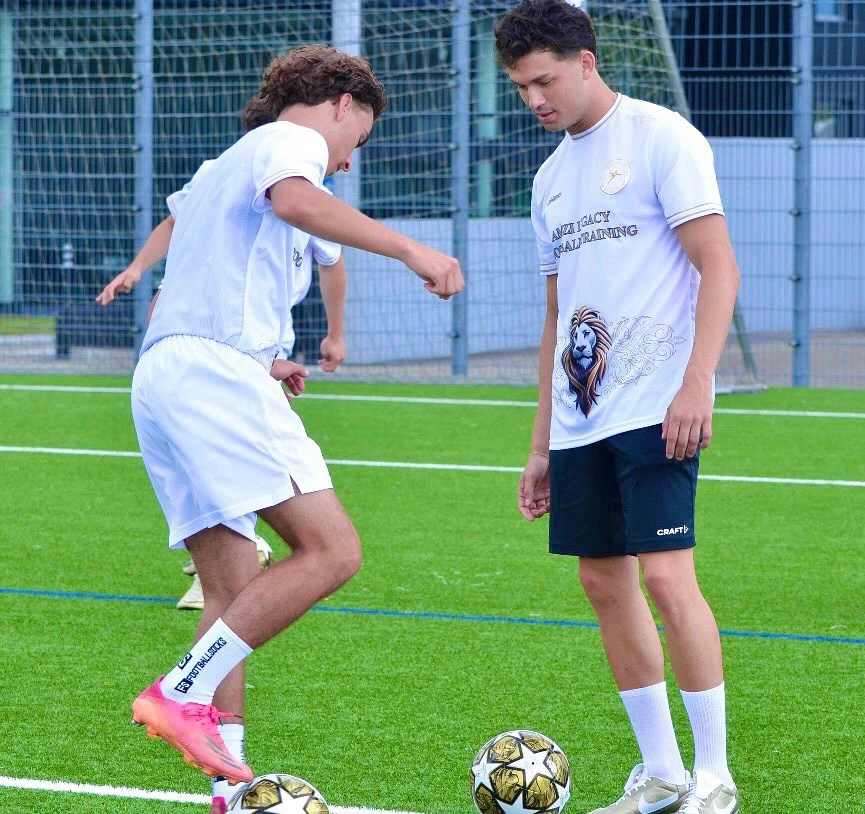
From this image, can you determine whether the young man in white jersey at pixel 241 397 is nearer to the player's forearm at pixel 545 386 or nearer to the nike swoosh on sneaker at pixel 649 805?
the player's forearm at pixel 545 386

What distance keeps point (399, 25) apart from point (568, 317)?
37.2 ft

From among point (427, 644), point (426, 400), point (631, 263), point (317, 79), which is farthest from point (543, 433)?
point (426, 400)

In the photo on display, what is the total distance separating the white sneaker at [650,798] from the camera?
3.59m

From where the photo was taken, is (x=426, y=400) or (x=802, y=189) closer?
(x=426, y=400)

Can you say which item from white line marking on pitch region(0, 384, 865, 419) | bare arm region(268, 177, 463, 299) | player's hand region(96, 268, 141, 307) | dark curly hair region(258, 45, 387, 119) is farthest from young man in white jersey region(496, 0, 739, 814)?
white line marking on pitch region(0, 384, 865, 419)

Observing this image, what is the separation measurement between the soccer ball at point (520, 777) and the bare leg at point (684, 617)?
0.36 m

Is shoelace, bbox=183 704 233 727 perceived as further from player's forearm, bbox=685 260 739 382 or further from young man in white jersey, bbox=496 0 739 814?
player's forearm, bbox=685 260 739 382

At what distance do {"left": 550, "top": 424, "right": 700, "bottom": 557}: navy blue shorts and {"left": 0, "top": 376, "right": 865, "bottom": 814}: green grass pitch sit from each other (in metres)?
0.68

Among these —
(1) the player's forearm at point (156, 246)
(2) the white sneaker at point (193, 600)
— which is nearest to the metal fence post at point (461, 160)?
(1) the player's forearm at point (156, 246)

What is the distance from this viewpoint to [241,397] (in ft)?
11.2

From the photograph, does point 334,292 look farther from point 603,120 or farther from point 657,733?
point 657,733

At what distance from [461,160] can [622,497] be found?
10708 millimetres

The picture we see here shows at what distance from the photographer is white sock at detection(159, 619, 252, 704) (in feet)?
11.0

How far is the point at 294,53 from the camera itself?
3.63 metres
